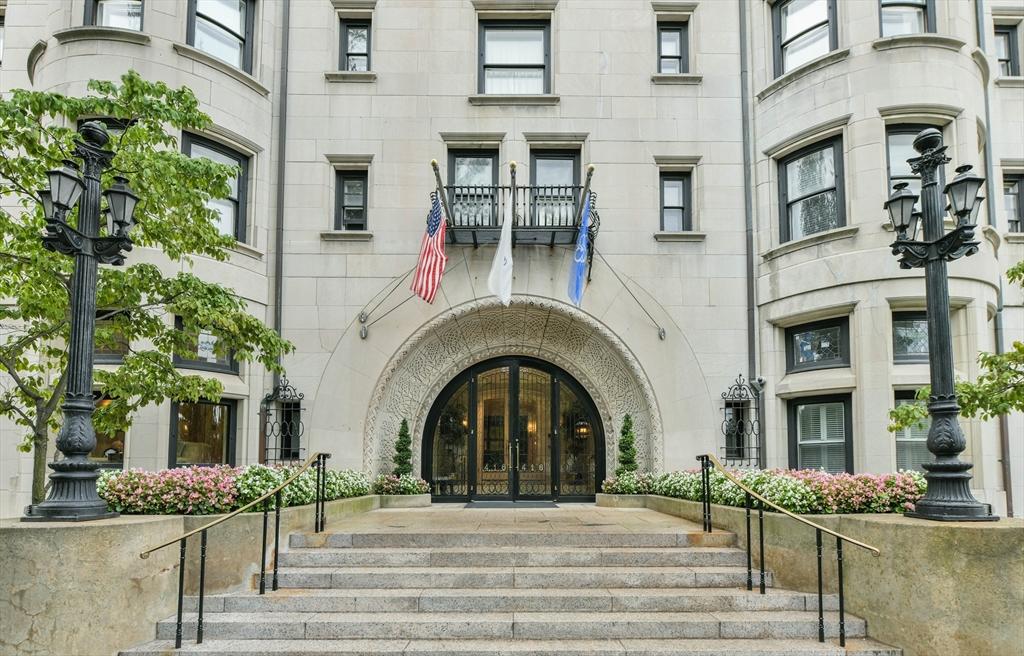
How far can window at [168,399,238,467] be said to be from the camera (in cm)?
1293

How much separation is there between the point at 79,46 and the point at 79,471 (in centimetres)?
891

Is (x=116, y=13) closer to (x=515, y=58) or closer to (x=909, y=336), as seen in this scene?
(x=515, y=58)

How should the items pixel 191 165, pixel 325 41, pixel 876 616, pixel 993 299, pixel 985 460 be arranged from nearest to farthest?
pixel 876 616 → pixel 191 165 → pixel 985 460 → pixel 993 299 → pixel 325 41

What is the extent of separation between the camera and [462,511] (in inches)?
544

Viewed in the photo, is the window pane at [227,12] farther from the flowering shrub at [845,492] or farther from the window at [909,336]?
the window at [909,336]

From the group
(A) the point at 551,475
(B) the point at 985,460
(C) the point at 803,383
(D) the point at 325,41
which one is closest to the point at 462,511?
(A) the point at 551,475

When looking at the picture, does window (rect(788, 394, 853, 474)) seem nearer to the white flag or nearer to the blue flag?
the blue flag

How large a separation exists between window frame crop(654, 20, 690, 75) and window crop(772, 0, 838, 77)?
5.68ft

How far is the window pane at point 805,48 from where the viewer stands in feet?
46.6

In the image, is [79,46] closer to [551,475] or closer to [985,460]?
[551,475]

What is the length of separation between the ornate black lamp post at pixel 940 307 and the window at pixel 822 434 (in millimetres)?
5531

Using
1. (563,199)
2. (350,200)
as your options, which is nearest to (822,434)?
(563,199)

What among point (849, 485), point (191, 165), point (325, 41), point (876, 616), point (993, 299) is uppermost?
point (325, 41)

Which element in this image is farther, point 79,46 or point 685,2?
point 685,2
